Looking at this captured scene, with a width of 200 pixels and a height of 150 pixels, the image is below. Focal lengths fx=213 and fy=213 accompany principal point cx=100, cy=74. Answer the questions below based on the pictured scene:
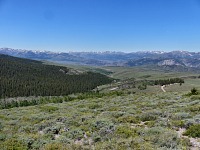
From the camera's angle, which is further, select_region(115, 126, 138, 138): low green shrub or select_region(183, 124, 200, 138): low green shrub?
select_region(115, 126, 138, 138): low green shrub

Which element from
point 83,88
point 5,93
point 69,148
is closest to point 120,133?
point 69,148

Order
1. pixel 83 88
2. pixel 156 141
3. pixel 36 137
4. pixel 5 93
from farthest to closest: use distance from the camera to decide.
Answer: pixel 83 88
pixel 5 93
pixel 36 137
pixel 156 141

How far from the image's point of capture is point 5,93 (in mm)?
164500

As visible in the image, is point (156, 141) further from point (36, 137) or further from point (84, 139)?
point (36, 137)

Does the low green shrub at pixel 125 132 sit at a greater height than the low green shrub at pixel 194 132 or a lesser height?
lesser

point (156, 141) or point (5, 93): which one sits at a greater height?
point (156, 141)

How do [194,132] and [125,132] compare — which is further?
[125,132]

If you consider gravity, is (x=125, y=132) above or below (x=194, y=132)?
below

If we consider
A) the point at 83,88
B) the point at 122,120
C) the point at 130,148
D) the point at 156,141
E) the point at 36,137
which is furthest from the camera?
the point at 83,88

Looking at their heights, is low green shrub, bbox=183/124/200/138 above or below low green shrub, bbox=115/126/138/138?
above

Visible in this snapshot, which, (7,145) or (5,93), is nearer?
(7,145)

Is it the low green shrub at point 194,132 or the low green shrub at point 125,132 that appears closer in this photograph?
the low green shrub at point 194,132

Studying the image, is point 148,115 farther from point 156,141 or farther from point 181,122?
point 156,141

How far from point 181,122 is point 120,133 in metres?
4.70
